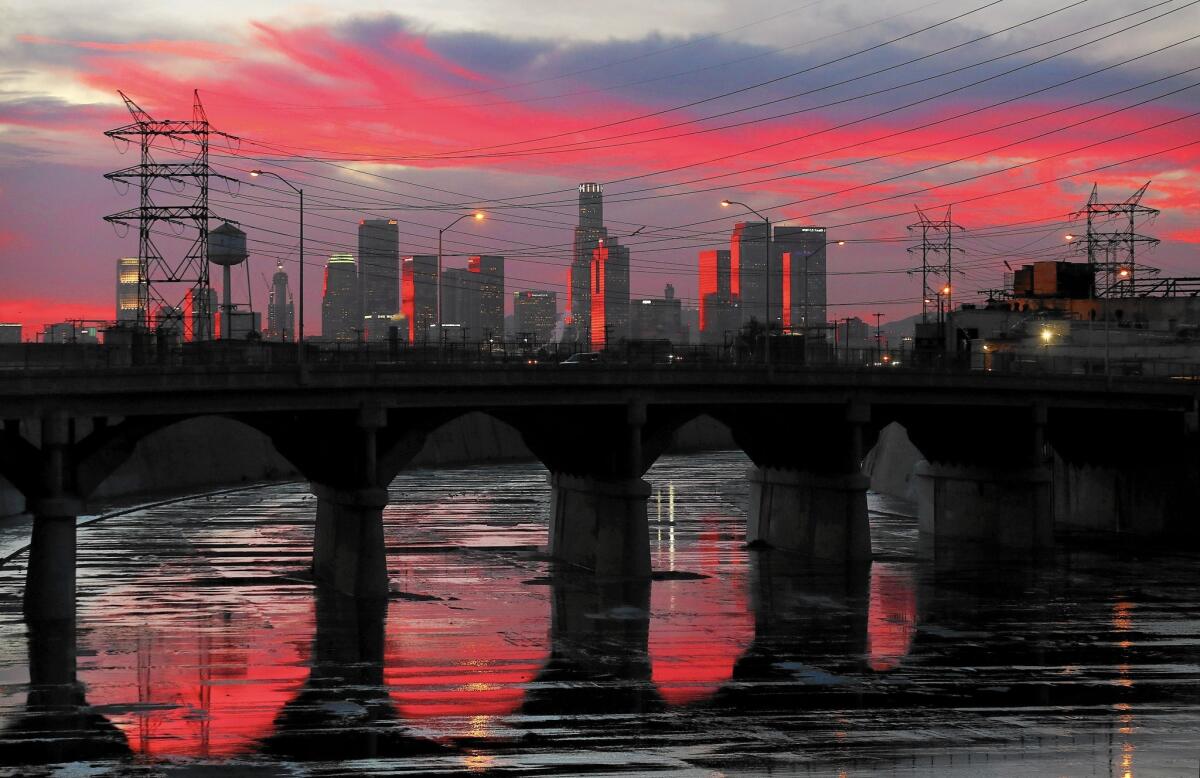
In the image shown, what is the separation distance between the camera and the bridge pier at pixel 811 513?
265 ft

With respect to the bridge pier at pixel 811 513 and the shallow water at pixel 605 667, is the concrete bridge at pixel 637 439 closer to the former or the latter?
the bridge pier at pixel 811 513

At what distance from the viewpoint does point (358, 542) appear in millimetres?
65250

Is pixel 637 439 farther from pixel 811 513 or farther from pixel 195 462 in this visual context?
pixel 195 462

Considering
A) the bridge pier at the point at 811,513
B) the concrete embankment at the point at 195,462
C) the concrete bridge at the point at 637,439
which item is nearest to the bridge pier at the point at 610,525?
the concrete bridge at the point at 637,439

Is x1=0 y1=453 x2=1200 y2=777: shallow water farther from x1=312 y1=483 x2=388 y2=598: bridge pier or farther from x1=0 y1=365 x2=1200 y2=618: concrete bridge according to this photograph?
x1=0 y1=365 x2=1200 y2=618: concrete bridge

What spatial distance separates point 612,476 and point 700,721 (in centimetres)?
3301

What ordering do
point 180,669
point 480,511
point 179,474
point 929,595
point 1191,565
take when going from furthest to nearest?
point 179,474
point 480,511
point 1191,565
point 929,595
point 180,669

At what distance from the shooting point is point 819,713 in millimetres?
42594

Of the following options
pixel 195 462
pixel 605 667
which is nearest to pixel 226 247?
pixel 195 462

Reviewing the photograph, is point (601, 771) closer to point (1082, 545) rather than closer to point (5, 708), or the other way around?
point (5, 708)

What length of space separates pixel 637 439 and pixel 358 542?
15472 mm

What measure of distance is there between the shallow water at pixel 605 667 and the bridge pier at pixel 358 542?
1458mm

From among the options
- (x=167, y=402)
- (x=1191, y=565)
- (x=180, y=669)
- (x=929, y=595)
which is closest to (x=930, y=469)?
(x=1191, y=565)

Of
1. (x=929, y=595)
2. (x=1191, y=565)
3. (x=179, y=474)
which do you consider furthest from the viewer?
(x=179, y=474)
